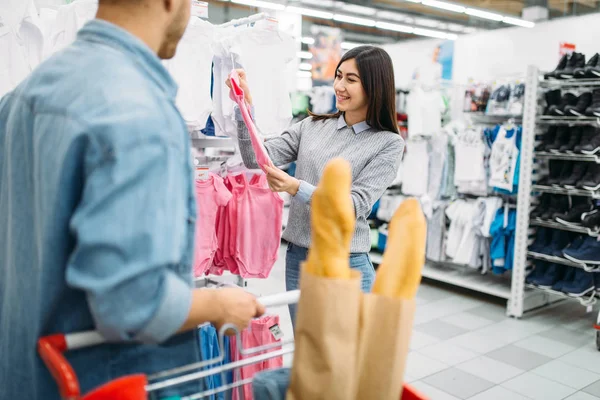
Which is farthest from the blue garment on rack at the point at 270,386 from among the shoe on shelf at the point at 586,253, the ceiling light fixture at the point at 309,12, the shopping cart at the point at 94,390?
the ceiling light fixture at the point at 309,12

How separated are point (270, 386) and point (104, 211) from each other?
1.63ft

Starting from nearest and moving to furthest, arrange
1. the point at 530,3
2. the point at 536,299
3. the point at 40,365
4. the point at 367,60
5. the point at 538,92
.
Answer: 1. the point at 40,365
2. the point at 367,60
3. the point at 538,92
4. the point at 536,299
5. the point at 530,3

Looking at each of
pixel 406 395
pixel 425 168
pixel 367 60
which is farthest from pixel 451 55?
pixel 406 395

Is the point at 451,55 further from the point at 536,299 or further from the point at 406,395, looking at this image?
the point at 406,395

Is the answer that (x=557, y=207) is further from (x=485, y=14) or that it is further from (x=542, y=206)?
(x=485, y=14)

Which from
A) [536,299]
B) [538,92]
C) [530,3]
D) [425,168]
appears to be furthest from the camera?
[530,3]

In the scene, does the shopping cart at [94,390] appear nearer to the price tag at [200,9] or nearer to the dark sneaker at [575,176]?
the price tag at [200,9]

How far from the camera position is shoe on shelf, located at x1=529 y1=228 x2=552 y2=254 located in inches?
188

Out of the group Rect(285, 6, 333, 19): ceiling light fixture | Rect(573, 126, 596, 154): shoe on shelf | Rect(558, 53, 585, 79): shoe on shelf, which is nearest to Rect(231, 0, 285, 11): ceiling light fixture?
Rect(285, 6, 333, 19): ceiling light fixture

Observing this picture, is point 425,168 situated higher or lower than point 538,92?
lower

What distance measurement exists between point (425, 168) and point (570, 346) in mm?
2240

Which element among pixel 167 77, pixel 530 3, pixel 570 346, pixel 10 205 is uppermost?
pixel 530 3

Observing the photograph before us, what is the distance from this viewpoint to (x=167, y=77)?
3.42ft

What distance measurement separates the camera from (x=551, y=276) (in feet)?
15.5
